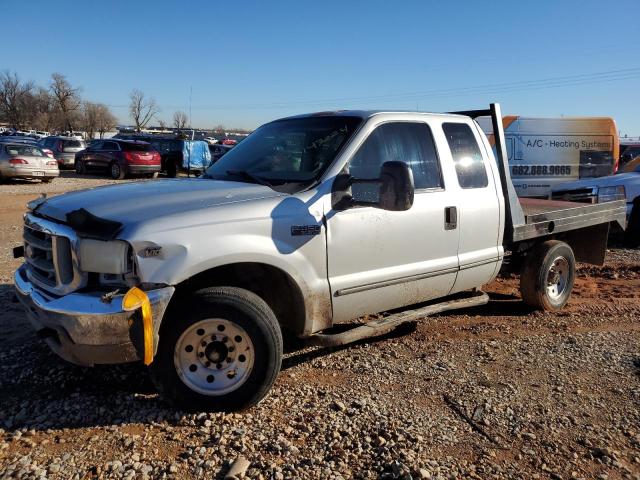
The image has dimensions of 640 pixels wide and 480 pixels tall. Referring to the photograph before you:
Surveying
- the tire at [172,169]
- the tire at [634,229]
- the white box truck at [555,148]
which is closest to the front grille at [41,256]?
the tire at [634,229]

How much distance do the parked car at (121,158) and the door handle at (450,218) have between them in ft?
68.0

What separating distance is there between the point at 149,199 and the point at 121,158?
21.1 m

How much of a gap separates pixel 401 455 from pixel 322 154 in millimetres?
2166

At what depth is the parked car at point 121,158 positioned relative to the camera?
23234mm

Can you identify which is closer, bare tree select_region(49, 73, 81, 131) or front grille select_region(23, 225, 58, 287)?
front grille select_region(23, 225, 58, 287)

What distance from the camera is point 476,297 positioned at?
5.15m

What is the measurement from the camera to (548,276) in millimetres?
5914

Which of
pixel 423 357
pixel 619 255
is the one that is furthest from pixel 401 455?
pixel 619 255

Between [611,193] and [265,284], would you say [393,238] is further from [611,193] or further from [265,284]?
[611,193]

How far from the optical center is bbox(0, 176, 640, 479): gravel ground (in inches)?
119

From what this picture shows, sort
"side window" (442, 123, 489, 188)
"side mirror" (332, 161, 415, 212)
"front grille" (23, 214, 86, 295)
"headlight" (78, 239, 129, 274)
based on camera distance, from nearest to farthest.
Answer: "headlight" (78, 239, 129, 274)
"front grille" (23, 214, 86, 295)
"side mirror" (332, 161, 415, 212)
"side window" (442, 123, 489, 188)

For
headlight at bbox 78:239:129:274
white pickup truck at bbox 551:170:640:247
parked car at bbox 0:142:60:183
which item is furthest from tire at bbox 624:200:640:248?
parked car at bbox 0:142:60:183

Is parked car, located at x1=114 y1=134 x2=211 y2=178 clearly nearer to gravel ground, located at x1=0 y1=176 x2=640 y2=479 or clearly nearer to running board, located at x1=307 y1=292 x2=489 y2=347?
gravel ground, located at x1=0 y1=176 x2=640 y2=479

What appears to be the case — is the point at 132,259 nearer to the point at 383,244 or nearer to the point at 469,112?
the point at 383,244
